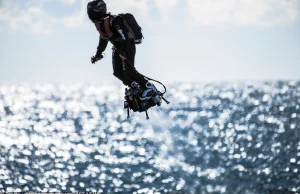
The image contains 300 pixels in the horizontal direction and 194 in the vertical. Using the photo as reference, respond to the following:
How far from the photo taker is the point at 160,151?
110 meters

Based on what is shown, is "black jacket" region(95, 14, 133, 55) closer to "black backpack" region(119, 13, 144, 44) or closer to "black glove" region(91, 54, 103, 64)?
"black backpack" region(119, 13, 144, 44)

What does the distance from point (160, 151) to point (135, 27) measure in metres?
98.4

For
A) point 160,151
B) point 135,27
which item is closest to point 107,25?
point 135,27

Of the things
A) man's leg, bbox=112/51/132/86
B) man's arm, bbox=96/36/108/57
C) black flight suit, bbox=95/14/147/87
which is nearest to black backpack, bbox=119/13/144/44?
black flight suit, bbox=95/14/147/87

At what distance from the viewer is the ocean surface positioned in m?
73.7

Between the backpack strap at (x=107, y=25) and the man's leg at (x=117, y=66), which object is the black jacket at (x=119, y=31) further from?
the man's leg at (x=117, y=66)

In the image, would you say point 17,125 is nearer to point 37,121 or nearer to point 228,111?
point 37,121

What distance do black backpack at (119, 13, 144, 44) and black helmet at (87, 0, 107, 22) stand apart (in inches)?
27.8

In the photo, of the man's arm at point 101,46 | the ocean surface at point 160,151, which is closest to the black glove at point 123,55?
the man's arm at point 101,46

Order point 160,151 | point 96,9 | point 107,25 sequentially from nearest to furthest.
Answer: point 96,9, point 107,25, point 160,151

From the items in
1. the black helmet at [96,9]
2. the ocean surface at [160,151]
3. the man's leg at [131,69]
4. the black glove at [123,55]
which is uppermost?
the ocean surface at [160,151]

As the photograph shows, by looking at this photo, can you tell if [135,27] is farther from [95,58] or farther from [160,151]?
[160,151]

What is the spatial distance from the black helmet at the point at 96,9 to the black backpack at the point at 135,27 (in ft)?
2.32

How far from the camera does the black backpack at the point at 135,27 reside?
12.5 m
